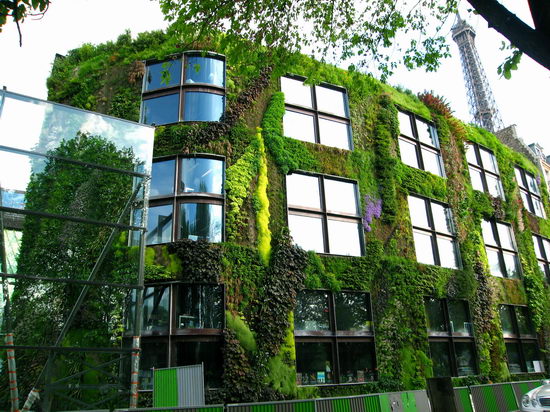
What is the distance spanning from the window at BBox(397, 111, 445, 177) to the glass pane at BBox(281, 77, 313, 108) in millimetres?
4675

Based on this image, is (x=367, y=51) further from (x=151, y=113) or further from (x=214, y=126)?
(x=151, y=113)

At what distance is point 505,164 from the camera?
85.9 feet

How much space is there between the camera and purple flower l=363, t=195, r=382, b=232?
1753 centimetres

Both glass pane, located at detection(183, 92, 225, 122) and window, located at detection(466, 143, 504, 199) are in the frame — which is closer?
glass pane, located at detection(183, 92, 225, 122)

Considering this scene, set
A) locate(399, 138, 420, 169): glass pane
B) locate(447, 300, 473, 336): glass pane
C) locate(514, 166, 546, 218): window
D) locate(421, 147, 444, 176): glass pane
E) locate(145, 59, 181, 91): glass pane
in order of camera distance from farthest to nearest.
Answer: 1. locate(514, 166, 546, 218): window
2. locate(421, 147, 444, 176): glass pane
3. locate(399, 138, 420, 169): glass pane
4. locate(447, 300, 473, 336): glass pane
5. locate(145, 59, 181, 91): glass pane

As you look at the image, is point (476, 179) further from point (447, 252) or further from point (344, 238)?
point (344, 238)

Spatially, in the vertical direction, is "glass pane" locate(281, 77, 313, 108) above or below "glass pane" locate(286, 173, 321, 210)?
above

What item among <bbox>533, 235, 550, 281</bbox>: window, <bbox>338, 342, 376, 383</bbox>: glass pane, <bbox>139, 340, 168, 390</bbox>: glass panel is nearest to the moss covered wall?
<bbox>338, 342, 376, 383</bbox>: glass pane

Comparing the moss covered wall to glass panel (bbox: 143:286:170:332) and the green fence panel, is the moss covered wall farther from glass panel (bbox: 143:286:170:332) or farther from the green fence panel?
the green fence panel

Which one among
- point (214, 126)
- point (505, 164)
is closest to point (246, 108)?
point (214, 126)

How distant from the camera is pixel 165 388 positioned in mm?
10930

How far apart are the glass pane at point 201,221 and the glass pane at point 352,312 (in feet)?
15.0

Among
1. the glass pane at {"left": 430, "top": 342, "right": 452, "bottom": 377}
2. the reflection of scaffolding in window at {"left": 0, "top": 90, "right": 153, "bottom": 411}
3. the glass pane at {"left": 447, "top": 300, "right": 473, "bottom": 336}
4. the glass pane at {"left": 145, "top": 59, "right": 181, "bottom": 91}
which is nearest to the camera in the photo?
the reflection of scaffolding in window at {"left": 0, "top": 90, "right": 153, "bottom": 411}

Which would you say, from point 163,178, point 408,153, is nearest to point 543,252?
point 408,153
